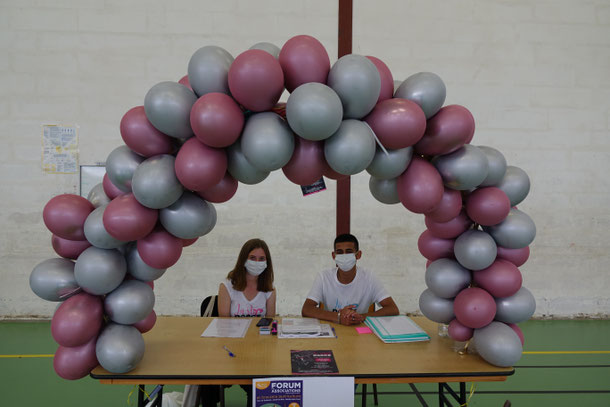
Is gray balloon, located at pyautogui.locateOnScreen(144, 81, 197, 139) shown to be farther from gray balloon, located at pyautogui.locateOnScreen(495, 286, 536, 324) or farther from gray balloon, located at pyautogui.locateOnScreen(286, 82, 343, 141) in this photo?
gray balloon, located at pyautogui.locateOnScreen(495, 286, 536, 324)

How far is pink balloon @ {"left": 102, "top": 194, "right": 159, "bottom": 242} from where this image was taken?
1.49 meters

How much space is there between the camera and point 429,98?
1560mm

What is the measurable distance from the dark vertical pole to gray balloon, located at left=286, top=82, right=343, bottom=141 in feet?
9.83

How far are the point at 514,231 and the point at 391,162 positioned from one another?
78 centimetres

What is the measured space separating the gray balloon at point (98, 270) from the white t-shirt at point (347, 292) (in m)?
1.45

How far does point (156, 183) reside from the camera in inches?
57.3

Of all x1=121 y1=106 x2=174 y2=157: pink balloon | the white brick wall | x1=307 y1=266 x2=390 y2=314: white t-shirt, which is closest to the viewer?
x1=121 y1=106 x2=174 y2=157: pink balloon

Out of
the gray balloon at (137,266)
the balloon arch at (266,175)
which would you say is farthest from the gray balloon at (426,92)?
the gray balloon at (137,266)

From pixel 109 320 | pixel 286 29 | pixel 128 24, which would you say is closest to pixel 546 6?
pixel 286 29

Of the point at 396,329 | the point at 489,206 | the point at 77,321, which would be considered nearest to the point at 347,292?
the point at 396,329

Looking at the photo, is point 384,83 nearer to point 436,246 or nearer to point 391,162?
point 391,162

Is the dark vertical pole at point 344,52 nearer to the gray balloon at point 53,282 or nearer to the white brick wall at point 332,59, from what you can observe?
the white brick wall at point 332,59

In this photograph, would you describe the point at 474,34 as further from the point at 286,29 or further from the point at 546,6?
the point at 286,29

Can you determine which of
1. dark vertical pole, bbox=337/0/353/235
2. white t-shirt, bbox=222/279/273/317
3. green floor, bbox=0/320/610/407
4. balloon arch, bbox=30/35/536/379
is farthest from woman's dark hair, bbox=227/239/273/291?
dark vertical pole, bbox=337/0/353/235
